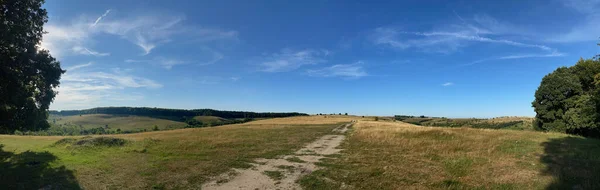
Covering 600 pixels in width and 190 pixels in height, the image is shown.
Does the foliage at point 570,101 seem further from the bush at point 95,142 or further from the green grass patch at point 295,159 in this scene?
the bush at point 95,142

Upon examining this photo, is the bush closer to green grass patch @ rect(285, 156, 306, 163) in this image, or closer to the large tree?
the large tree

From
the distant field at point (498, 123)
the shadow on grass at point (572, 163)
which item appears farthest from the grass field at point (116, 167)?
the distant field at point (498, 123)

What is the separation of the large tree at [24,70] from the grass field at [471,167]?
20.6 metres

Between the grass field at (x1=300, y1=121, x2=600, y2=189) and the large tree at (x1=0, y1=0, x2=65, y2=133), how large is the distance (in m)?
20.6

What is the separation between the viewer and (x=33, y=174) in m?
13.5

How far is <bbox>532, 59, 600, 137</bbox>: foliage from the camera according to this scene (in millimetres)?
26930

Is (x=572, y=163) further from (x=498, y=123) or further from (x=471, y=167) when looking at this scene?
(x=498, y=123)

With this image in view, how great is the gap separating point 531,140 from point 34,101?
38759 mm

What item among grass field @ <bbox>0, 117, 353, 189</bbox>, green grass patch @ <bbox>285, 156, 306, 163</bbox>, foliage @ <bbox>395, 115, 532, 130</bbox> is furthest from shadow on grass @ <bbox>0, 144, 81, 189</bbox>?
foliage @ <bbox>395, 115, 532, 130</bbox>

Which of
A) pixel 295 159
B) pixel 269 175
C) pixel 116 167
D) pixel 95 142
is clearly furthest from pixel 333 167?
pixel 95 142

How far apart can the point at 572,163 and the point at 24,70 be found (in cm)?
3467

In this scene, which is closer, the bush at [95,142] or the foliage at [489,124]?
the bush at [95,142]

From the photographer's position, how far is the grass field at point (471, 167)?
12133mm

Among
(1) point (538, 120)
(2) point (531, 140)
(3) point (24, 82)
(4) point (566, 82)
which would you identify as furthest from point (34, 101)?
(1) point (538, 120)
